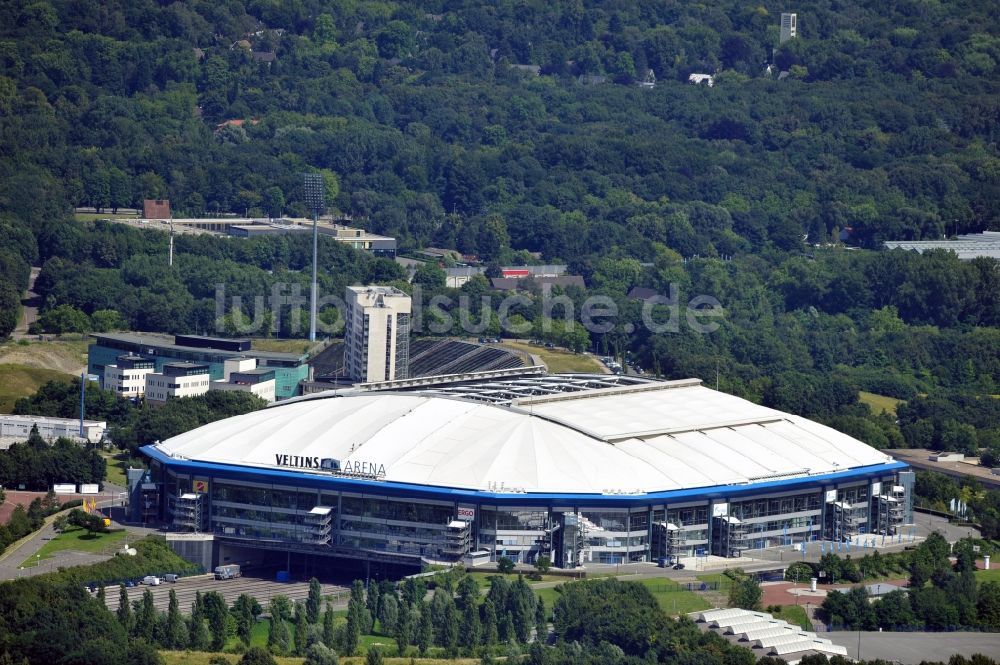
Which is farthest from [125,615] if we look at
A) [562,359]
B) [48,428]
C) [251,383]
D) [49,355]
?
[562,359]

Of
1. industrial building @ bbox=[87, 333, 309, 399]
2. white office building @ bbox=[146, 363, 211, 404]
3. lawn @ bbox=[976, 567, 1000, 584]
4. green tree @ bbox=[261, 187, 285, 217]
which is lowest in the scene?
lawn @ bbox=[976, 567, 1000, 584]

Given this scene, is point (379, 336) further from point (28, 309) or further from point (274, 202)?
point (274, 202)

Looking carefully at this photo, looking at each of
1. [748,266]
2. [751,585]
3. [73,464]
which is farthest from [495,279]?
[751,585]

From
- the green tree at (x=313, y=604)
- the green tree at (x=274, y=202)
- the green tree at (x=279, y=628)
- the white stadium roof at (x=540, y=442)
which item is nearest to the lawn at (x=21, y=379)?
the white stadium roof at (x=540, y=442)

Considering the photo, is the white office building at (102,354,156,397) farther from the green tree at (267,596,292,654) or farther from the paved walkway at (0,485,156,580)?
the green tree at (267,596,292,654)

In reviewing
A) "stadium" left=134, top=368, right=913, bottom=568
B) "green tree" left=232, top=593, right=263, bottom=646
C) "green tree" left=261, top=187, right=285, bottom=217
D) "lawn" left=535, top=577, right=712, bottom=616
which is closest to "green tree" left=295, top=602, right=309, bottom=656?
"green tree" left=232, top=593, right=263, bottom=646
